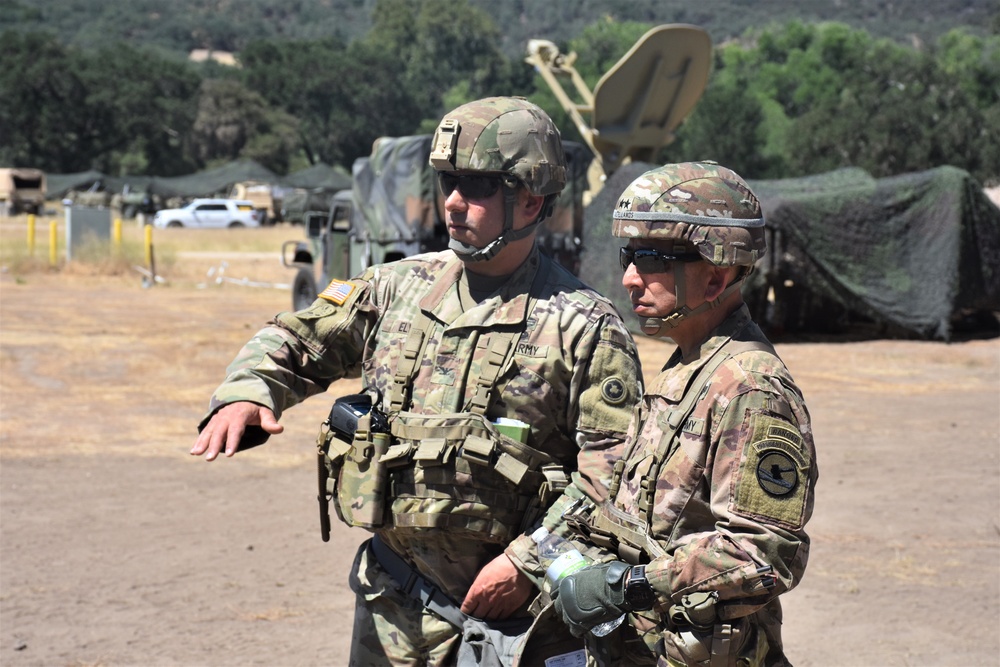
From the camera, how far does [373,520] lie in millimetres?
2822

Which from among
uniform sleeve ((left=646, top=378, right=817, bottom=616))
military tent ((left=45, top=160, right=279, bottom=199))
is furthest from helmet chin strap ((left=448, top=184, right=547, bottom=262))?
military tent ((left=45, top=160, right=279, bottom=199))

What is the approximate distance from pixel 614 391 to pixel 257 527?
14.9 feet

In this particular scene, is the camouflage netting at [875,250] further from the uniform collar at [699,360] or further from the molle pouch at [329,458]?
the uniform collar at [699,360]

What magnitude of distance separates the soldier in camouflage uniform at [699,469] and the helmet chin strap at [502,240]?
20.1 inches

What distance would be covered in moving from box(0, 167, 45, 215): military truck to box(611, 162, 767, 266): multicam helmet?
46.7m

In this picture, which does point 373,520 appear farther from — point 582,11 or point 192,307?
point 582,11

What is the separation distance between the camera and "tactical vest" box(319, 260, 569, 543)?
2.77 m

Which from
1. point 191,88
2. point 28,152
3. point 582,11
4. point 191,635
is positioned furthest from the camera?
point 582,11

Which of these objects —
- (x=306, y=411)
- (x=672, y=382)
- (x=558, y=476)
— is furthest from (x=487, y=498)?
(x=306, y=411)

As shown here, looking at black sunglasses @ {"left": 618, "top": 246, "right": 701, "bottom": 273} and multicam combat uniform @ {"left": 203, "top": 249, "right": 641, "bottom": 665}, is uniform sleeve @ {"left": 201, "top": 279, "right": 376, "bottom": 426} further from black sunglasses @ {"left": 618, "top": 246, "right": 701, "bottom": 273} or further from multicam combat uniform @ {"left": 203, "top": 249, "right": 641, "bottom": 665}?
black sunglasses @ {"left": 618, "top": 246, "right": 701, "bottom": 273}

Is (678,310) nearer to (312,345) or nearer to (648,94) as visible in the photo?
(312,345)

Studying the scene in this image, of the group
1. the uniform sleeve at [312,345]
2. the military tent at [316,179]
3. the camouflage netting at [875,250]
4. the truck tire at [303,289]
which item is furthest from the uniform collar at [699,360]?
the military tent at [316,179]

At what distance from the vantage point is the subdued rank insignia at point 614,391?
278 cm

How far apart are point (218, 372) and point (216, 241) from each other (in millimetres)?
22599
